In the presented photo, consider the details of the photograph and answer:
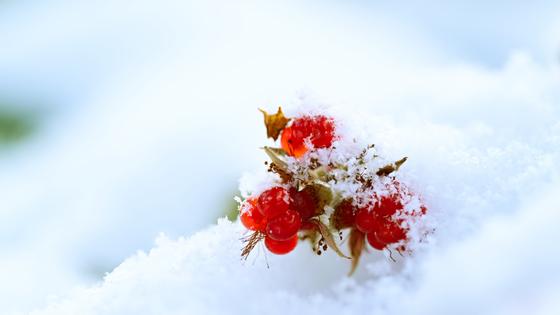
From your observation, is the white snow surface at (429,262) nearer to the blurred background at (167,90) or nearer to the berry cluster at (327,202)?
the berry cluster at (327,202)

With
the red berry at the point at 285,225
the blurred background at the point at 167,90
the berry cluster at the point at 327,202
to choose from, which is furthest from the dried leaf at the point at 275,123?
the blurred background at the point at 167,90

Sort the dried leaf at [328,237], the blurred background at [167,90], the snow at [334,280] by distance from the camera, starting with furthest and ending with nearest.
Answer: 1. the blurred background at [167,90]
2. the dried leaf at [328,237]
3. the snow at [334,280]

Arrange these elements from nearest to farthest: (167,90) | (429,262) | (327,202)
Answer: (429,262) → (327,202) → (167,90)

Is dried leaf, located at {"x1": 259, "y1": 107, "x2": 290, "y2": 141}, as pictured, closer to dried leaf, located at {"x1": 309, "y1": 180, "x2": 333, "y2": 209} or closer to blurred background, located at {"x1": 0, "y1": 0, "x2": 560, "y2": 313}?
dried leaf, located at {"x1": 309, "y1": 180, "x2": 333, "y2": 209}

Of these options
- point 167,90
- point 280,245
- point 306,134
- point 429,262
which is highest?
point 167,90

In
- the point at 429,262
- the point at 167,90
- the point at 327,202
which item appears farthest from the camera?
the point at 167,90

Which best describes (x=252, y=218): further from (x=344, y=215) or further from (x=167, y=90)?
(x=167, y=90)

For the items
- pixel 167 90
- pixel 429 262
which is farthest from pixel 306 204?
pixel 167 90
